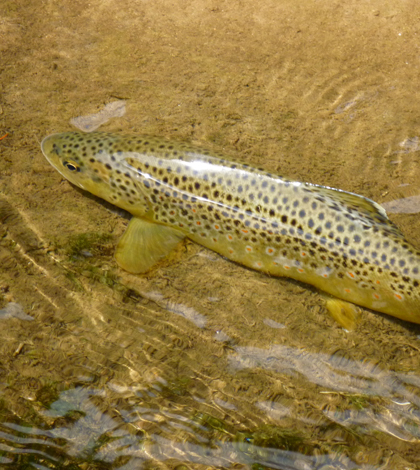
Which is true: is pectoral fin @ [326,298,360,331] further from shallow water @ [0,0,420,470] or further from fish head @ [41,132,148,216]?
fish head @ [41,132,148,216]

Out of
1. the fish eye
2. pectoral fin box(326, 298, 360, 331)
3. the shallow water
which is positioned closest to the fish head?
Result: the fish eye

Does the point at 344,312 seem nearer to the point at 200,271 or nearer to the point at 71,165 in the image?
the point at 200,271

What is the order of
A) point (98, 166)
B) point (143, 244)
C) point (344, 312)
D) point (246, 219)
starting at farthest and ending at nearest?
point (98, 166)
point (143, 244)
point (246, 219)
point (344, 312)

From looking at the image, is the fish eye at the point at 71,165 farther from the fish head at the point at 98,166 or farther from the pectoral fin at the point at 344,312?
the pectoral fin at the point at 344,312

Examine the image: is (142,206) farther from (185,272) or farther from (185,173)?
(185,272)

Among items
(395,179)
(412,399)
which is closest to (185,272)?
(412,399)

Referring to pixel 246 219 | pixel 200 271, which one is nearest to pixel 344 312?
pixel 246 219

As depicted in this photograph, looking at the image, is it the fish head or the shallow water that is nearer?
the shallow water
